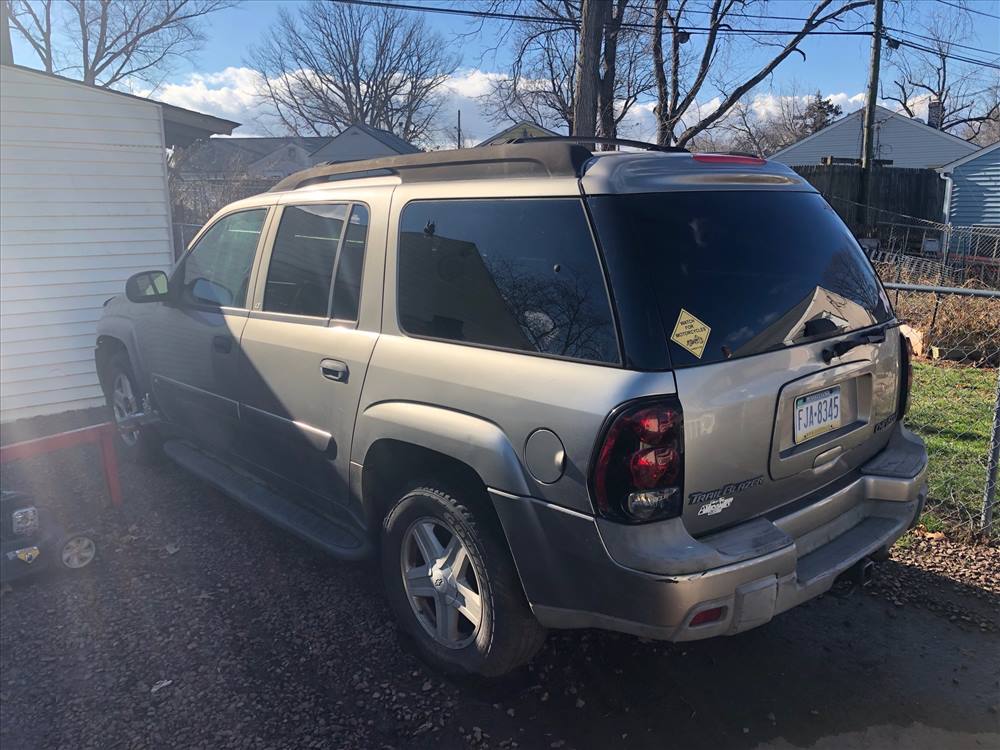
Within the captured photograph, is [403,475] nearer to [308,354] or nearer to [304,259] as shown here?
[308,354]

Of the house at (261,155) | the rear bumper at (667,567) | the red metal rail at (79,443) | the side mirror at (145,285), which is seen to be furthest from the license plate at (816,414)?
the house at (261,155)

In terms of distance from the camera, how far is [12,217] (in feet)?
23.1

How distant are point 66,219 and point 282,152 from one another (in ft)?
129

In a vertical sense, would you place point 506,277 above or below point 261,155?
below

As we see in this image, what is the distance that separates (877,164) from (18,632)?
32578mm

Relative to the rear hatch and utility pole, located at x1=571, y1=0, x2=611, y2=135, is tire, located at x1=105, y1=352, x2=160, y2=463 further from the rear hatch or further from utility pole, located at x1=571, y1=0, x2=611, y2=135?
utility pole, located at x1=571, y1=0, x2=611, y2=135

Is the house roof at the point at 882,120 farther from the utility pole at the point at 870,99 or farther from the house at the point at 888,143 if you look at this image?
the utility pole at the point at 870,99

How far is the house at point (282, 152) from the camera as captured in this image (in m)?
34.2

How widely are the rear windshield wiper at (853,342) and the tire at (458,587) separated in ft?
4.40

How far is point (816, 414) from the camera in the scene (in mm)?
2658

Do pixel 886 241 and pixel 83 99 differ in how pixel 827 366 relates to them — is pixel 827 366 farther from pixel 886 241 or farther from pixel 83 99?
pixel 886 241

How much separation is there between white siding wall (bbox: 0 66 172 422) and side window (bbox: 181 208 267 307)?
352 cm

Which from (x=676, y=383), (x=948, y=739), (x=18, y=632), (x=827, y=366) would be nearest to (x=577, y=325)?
(x=676, y=383)

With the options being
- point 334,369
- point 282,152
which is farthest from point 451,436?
point 282,152
